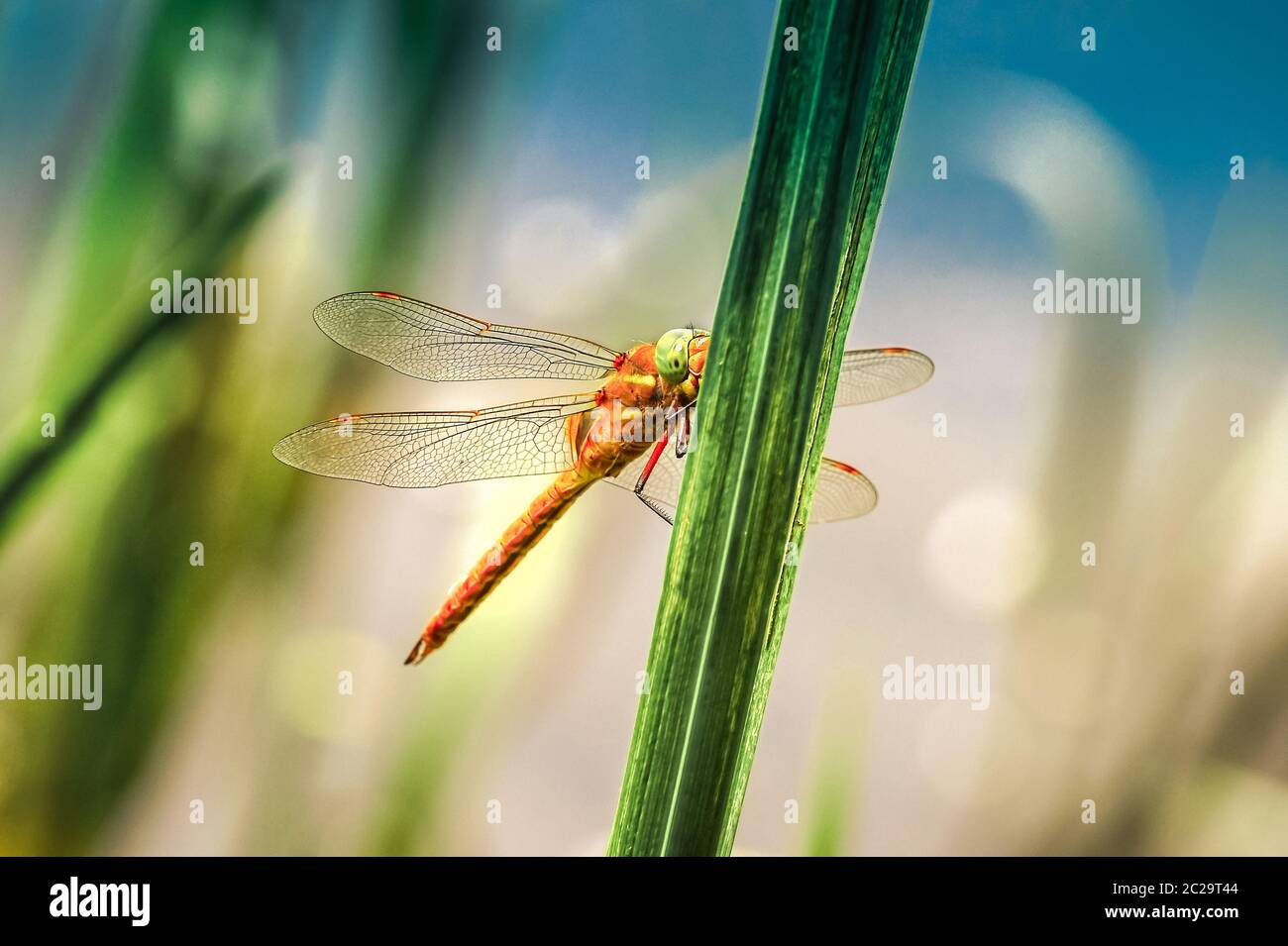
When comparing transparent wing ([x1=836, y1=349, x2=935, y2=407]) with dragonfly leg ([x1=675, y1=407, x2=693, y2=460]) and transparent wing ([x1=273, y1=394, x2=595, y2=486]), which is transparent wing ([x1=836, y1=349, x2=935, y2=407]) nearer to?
dragonfly leg ([x1=675, y1=407, x2=693, y2=460])

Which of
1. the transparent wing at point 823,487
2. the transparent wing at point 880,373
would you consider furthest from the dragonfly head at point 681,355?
the transparent wing at point 880,373

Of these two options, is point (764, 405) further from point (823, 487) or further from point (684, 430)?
point (823, 487)

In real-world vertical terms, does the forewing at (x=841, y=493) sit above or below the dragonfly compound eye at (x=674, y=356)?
below

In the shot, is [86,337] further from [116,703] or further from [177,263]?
[116,703]

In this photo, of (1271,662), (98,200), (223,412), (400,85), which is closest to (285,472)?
(223,412)

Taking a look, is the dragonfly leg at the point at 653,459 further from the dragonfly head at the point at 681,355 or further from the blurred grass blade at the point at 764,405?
the blurred grass blade at the point at 764,405

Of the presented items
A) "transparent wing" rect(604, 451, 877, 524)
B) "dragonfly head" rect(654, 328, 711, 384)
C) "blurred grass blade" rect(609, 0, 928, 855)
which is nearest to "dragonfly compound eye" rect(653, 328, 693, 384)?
"dragonfly head" rect(654, 328, 711, 384)
